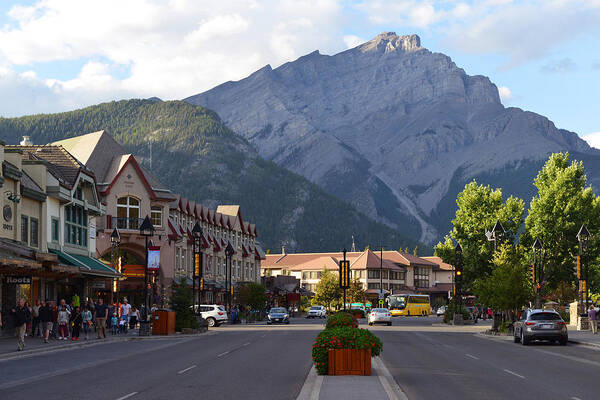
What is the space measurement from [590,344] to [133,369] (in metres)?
22.9

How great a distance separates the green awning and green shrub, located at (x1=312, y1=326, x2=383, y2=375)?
2867 cm

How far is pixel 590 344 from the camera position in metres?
37.2

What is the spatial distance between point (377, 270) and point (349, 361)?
134m

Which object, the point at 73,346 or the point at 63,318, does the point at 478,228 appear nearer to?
the point at 63,318

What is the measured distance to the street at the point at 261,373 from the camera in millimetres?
16938

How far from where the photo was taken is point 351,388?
1628 centimetres

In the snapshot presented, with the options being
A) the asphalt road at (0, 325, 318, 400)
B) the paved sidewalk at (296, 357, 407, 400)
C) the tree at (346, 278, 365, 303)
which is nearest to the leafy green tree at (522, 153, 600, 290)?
the asphalt road at (0, 325, 318, 400)

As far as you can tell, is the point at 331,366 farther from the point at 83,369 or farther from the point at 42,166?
the point at 42,166

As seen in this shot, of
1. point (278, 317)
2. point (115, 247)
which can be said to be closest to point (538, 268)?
point (278, 317)

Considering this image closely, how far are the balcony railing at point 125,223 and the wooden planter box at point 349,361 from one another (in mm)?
52439

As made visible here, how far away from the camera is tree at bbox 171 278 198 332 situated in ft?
159

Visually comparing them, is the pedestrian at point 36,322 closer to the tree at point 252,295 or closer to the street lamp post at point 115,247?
the street lamp post at point 115,247

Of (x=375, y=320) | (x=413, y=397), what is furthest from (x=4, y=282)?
(x=375, y=320)

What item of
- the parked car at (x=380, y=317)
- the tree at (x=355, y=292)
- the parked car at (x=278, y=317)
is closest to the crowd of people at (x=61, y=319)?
the parked car at (x=278, y=317)
